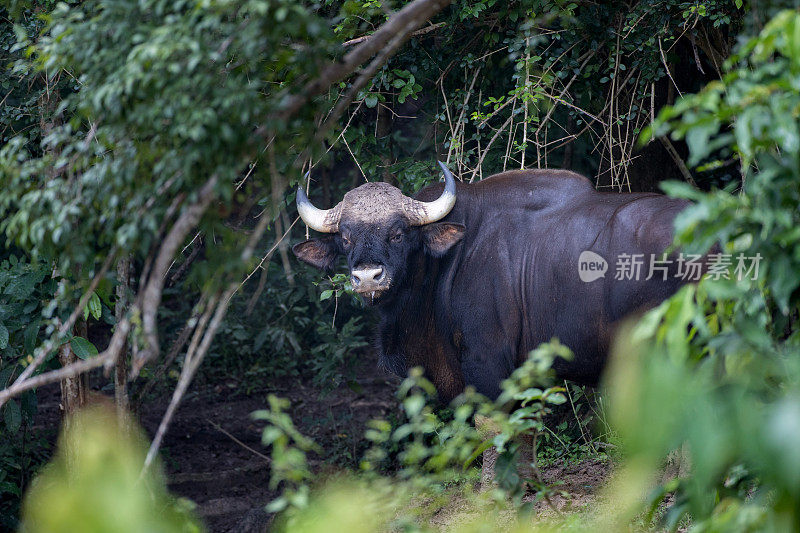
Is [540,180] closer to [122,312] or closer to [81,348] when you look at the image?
[122,312]

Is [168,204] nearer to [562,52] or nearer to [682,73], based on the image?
[562,52]

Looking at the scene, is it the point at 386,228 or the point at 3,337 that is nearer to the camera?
the point at 386,228

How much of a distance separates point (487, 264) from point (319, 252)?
3.61 ft

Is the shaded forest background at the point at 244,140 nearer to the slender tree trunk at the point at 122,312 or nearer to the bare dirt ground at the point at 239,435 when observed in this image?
the slender tree trunk at the point at 122,312

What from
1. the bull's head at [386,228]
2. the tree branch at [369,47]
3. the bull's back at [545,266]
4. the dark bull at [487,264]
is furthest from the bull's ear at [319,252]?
the tree branch at [369,47]

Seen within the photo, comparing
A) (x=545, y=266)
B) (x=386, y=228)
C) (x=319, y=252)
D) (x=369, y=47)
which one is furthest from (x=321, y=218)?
(x=369, y=47)

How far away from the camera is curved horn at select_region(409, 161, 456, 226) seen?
199 inches

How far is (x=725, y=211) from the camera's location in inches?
92.6

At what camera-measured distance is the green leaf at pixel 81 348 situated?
5.12 m

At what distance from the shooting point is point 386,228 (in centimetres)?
495

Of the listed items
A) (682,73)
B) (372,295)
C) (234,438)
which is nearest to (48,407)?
(234,438)

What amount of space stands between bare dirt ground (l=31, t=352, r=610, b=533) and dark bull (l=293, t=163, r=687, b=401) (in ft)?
3.86

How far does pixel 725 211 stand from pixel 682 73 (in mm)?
4455

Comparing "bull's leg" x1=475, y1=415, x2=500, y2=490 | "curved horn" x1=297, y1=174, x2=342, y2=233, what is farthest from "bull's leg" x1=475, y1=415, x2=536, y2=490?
"curved horn" x1=297, y1=174, x2=342, y2=233
